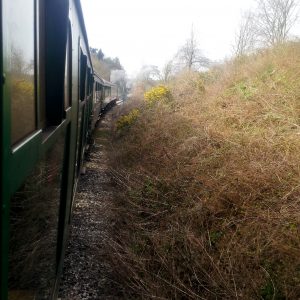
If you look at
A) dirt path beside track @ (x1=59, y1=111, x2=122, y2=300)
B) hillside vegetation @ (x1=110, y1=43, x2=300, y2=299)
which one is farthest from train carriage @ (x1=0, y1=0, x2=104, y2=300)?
dirt path beside track @ (x1=59, y1=111, x2=122, y2=300)

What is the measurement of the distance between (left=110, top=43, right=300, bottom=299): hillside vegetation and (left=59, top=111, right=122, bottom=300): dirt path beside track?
0.85 feet

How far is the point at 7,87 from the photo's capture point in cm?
90

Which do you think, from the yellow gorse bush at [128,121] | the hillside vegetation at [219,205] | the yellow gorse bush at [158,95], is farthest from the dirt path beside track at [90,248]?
the yellow gorse bush at [158,95]

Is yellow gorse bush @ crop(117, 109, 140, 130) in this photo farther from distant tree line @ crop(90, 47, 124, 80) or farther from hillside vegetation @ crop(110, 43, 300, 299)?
distant tree line @ crop(90, 47, 124, 80)

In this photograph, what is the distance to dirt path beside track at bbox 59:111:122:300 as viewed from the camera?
432 centimetres

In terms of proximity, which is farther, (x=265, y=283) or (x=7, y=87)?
(x=265, y=283)

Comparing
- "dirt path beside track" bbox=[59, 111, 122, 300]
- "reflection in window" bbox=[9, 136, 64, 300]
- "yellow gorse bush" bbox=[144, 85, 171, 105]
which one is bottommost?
"dirt path beside track" bbox=[59, 111, 122, 300]

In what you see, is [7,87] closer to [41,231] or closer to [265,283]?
[41,231]

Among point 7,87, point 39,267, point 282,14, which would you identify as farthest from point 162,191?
point 282,14

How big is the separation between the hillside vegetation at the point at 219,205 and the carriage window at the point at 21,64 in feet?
9.64

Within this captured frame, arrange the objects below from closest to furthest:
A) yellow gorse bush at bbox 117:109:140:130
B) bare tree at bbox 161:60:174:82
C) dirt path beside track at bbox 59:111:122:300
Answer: dirt path beside track at bbox 59:111:122:300
yellow gorse bush at bbox 117:109:140:130
bare tree at bbox 161:60:174:82

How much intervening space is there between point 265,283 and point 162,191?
9.28 ft

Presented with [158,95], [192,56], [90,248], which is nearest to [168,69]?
[192,56]

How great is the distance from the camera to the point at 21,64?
1118 millimetres
